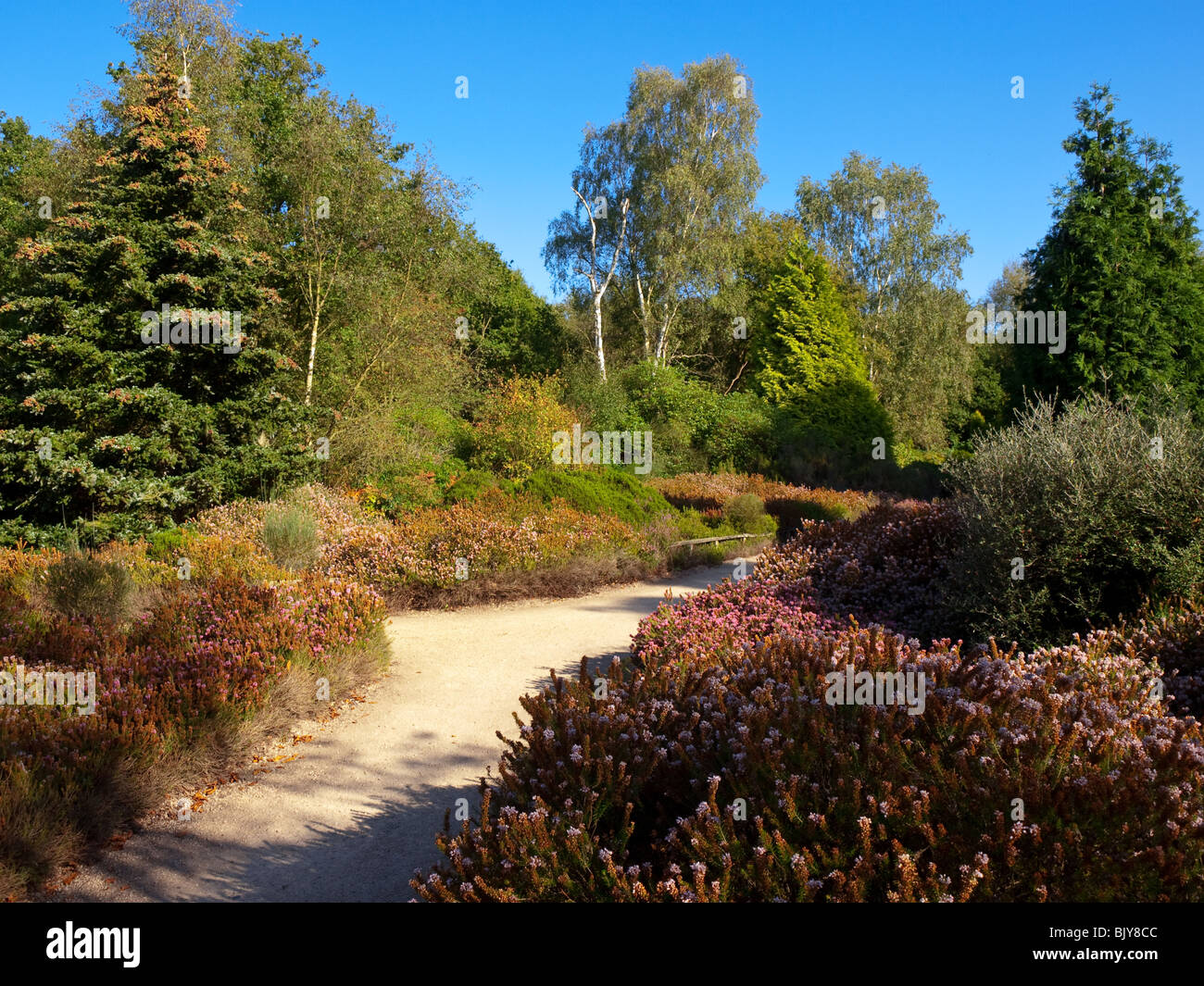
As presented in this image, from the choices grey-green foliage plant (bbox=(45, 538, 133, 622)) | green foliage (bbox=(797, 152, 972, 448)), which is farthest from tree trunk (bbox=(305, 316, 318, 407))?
green foliage (bbox=(797, 152, 972, 448))

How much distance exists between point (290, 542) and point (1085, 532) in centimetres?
791

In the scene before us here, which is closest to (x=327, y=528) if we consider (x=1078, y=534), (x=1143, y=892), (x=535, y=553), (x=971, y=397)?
(x=535, y=553)

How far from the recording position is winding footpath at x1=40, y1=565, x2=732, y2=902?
348cm

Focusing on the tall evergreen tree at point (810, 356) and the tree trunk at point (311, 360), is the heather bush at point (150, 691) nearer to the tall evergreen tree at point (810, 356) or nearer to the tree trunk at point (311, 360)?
the tree trunk at point (311, 360)

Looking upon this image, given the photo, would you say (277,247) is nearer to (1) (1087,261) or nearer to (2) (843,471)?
(2) (843,471)

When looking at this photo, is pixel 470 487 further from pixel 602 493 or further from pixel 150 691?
pixel 150 691

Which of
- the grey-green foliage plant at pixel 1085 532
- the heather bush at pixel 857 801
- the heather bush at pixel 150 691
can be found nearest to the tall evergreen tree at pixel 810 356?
the grey-green foliage plant at pixel 1085 532

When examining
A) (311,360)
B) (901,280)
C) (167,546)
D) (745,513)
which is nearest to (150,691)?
(167,546)

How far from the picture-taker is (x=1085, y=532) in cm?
512

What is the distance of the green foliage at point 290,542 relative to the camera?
8.91 m

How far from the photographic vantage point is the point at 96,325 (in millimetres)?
11219

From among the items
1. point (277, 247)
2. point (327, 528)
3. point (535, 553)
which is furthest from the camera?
point (277, 247)

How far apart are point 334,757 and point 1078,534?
5.09m

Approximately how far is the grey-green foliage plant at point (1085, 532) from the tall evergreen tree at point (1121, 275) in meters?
10.3
